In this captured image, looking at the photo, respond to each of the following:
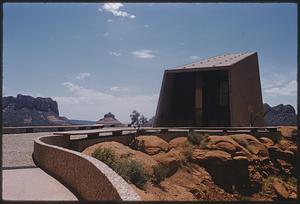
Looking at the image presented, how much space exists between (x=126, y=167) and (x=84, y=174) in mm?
6112

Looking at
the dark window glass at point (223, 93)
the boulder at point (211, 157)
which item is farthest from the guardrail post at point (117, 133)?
the dark window glass at point (223, 93)

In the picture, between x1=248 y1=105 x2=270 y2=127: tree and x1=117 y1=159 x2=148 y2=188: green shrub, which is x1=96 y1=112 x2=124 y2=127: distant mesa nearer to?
x1=248 y1=105 x2=270 y2=127: tree

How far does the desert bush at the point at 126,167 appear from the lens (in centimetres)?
1491

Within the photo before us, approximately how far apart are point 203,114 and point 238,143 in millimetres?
10474

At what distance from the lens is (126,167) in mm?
15148

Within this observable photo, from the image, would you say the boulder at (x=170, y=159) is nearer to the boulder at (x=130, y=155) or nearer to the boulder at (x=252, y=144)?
the boulder at (x=130, y=155)

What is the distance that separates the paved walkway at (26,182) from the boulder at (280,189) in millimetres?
14776

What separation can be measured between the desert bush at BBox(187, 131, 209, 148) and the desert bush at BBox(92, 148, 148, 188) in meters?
7.50

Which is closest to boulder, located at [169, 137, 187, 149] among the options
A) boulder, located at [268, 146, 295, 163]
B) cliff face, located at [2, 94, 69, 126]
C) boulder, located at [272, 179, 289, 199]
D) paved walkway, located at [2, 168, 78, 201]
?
boulder, located at [268, 146, 295, 163]

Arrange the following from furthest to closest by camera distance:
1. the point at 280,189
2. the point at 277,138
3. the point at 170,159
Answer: the point at 277,138
the point at 280,189
the point at 170,159

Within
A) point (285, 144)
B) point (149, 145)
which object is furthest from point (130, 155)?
point (285, 144)

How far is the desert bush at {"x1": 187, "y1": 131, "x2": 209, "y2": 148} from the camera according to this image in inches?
903

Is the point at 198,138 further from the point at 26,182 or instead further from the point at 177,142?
the point at 26,182

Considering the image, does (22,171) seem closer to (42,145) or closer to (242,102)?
(42,145)
